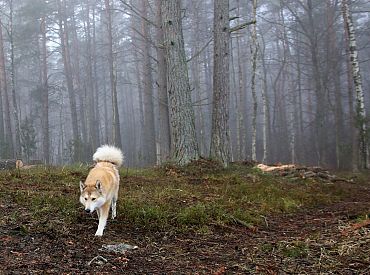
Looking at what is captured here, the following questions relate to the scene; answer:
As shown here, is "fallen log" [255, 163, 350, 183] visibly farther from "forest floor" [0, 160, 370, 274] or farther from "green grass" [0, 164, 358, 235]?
"forest floor" [0, 160, 370, 274]

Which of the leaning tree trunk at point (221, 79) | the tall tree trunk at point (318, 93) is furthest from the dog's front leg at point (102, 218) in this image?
the tall tree trunk at point (318, 93)

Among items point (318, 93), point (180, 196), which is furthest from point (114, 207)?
point (318, 93)

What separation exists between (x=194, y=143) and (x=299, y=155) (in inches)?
791

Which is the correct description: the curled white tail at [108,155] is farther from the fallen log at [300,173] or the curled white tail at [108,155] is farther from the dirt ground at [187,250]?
the fallen log at [300,173]

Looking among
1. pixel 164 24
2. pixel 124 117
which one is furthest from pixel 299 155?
pixel 124 117

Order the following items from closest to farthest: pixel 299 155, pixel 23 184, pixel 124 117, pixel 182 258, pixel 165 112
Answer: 1. pixel 182 258
2. pixel 23 184
3. pixel 165 112
4. pixel 299 155
5. pixel 124 117

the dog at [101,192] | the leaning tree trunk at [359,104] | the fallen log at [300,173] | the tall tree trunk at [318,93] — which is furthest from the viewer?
the tall tree trunk at [318,93]

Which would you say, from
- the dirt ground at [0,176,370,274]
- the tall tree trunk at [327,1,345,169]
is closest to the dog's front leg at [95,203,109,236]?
the dirt ground at [0,176,370,274]

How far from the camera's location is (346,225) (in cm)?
553

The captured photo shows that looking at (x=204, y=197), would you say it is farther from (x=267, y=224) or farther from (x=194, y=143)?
(x=194, y=143)

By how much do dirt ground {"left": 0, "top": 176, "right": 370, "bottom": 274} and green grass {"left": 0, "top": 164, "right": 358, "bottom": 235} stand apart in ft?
0.66

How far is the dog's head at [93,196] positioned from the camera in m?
4.93

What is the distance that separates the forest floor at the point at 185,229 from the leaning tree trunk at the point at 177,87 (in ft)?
7.32

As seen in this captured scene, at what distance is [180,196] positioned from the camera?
23.2 feet
